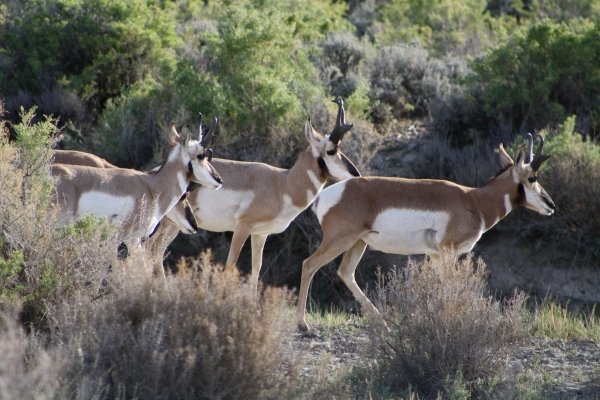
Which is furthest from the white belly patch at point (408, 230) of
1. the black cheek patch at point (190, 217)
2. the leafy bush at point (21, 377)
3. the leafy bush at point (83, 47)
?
the leafy bush at point (83, 47)

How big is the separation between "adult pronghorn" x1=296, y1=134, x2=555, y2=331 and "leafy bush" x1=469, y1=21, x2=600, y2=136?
18.3 ft

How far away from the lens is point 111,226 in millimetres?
8297

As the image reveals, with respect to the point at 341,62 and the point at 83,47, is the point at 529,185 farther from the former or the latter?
the point at 83,47

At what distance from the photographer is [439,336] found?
25.6 ft

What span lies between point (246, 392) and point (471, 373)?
2071mm

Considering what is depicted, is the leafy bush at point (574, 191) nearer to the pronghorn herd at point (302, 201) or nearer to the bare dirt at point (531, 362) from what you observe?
the pronghorn herd at point (302, 201)

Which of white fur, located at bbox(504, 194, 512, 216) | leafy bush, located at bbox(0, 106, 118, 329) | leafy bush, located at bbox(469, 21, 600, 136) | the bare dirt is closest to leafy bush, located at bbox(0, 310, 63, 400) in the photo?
the bare dirt

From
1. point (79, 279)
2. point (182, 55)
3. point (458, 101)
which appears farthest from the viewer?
point (182, 55)

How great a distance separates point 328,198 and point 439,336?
131 inches

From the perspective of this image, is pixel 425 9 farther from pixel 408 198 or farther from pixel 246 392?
pixel 246 392

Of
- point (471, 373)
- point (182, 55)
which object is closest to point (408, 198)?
point (471, 373)

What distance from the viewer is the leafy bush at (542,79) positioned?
55.3ft

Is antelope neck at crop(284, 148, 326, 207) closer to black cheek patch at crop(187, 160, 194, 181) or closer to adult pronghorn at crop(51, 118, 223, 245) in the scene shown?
adult pronghorn at crop(51, 118, 223, 245)

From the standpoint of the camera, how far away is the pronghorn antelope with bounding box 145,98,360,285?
11703 mm
